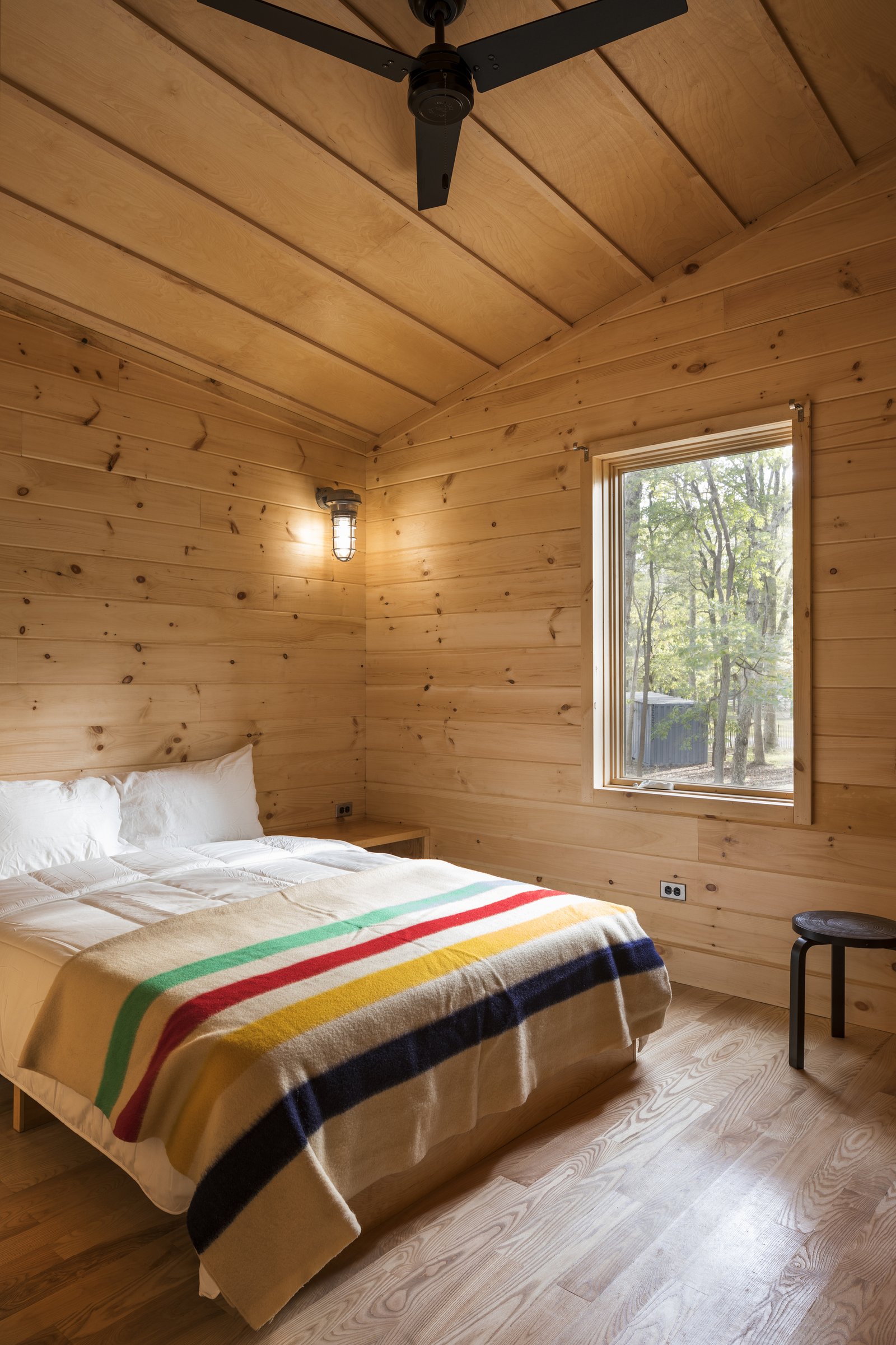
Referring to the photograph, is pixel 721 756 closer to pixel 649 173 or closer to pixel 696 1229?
pixel 696 1229

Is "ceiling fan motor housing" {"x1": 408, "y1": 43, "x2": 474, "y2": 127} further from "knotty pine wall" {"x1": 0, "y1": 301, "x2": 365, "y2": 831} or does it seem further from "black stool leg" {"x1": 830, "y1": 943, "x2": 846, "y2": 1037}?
"black stool leg" {"x1": 830, "y1": 943, "x2": 846, "y2": 1037}

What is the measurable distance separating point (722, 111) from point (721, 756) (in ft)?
7.30

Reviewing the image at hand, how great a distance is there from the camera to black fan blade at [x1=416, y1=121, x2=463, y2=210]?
84.8 inches

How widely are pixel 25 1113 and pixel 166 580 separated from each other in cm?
214

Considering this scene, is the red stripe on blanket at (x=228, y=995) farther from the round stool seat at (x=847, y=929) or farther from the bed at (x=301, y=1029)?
the round stool seat at (x=847, y=929)

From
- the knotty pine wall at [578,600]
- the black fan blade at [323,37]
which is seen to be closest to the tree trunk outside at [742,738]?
the knotty pine wall at [578,600]

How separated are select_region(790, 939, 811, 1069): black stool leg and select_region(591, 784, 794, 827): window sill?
58cm

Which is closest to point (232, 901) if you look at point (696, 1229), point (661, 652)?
point (696, 1229)

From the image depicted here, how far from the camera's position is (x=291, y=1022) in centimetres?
176

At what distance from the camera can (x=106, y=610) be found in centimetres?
351

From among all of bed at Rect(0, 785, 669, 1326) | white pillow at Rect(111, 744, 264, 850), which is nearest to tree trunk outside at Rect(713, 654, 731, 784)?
bed at Rect(0, 785, 669, 1326)

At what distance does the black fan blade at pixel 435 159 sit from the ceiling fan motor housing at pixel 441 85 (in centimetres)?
5

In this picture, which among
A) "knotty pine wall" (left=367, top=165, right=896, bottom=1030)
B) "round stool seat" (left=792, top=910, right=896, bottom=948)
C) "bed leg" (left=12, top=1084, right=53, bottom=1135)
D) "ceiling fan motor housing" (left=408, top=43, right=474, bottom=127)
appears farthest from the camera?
"knotty pine wall" (left=367, top=165, right=896, bottom=1030)

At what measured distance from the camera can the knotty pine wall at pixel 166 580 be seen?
327cm
